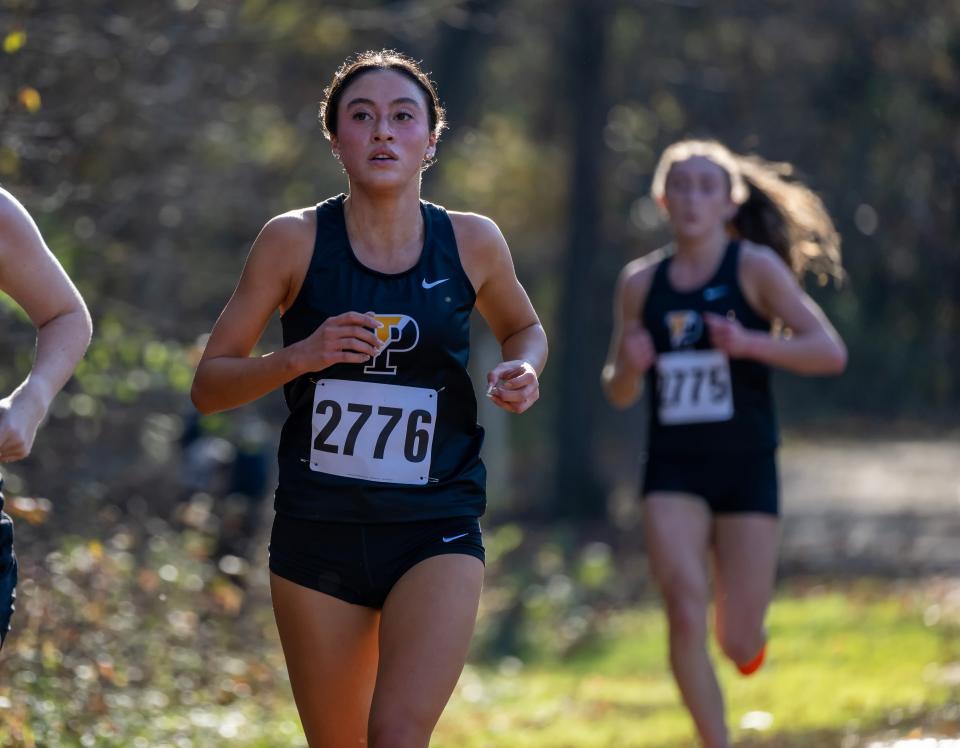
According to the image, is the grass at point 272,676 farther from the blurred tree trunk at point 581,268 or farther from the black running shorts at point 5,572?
the blurred tree trunk at point 581,268

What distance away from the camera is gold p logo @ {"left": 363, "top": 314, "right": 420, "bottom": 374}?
13.8ft

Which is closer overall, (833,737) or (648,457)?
(648,457)

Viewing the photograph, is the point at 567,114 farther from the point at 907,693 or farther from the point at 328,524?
the point at 328,524

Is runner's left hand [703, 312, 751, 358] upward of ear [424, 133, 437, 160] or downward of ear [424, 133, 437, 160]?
downward

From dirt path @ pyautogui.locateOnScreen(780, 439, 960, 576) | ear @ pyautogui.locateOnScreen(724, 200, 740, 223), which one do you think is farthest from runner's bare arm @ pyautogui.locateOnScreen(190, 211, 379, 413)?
dirt path @ pyautogui.locateOnScreen(780, 439, 960, 576)

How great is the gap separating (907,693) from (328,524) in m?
5.28

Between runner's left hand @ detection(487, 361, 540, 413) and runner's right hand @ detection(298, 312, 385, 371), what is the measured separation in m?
0.30

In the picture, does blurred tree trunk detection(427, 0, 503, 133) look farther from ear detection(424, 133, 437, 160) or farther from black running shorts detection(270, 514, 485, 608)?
black running shorts detection(270, 514, 485, 608)

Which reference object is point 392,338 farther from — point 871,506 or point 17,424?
point 871,506

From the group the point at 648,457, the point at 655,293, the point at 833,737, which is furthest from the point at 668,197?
the point at 833,737

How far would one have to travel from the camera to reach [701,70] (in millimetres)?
18469

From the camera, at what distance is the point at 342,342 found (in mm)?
3977

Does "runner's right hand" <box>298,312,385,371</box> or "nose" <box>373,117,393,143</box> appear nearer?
"runner's right hand" <box>298,312,385,371</box>

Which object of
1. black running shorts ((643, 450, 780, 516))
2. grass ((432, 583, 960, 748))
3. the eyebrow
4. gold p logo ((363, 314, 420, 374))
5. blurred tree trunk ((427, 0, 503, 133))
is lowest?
grass ((432, 583, 960, 748))
